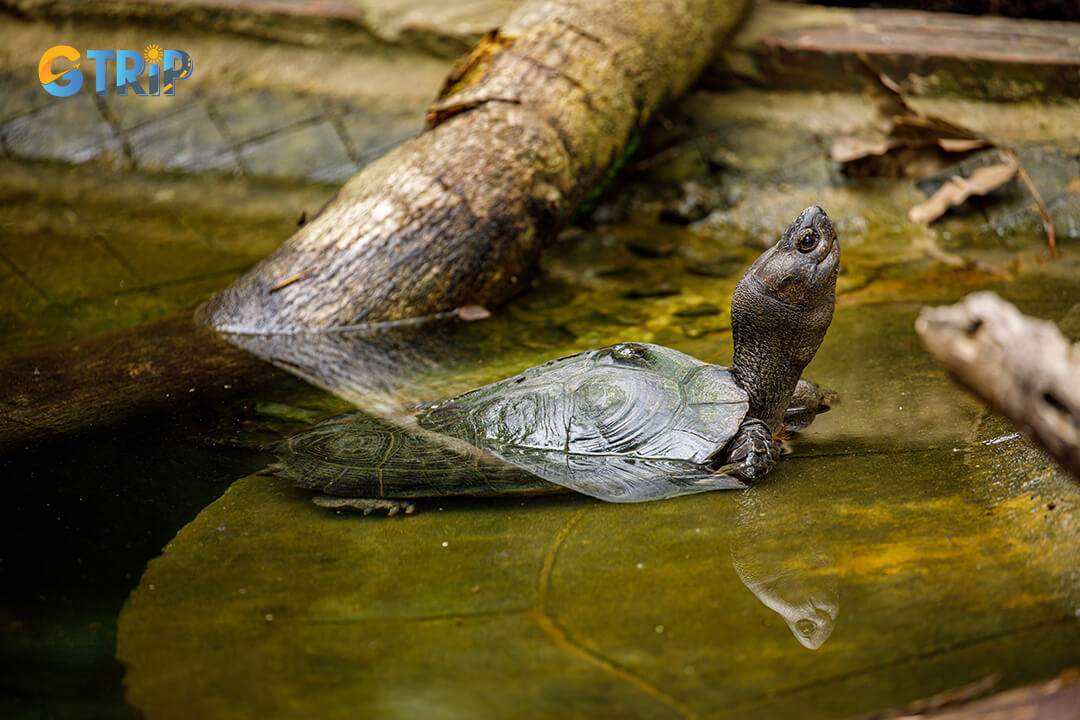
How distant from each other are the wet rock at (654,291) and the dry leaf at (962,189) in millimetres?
1456

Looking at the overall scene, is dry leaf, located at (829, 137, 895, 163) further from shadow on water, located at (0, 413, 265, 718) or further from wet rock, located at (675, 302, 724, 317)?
shadow on water, located at (0, 413, 265, 718)

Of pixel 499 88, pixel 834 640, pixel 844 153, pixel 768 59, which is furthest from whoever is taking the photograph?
pixel 768 59

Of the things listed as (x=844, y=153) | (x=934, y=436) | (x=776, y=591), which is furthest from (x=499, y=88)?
(x=776, y=591)

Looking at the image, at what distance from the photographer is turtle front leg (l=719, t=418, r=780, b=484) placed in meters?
2.54

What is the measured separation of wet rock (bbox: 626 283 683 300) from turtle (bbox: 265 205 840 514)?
131 cm

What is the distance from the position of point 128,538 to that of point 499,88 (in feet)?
9.29

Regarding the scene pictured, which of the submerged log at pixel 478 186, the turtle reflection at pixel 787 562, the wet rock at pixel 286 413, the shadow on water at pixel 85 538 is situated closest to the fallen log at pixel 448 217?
the submerged log at pixel 478 186

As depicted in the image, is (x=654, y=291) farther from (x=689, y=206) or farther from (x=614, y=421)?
(x=614, y=421)

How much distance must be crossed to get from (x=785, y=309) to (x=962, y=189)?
8.20ft

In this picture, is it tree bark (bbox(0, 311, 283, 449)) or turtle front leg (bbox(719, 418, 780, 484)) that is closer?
turtle front leg (bbox(719, 418, 780, 484))

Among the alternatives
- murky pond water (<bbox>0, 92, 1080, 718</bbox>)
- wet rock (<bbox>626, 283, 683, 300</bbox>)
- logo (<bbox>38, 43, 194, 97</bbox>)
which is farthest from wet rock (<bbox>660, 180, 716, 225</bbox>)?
logo (<bbox>38, 43, 194, 97</bbox>)

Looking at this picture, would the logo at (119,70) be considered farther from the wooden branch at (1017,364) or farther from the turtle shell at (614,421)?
the wooden branch at (1017,364)

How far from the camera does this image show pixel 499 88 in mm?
4379

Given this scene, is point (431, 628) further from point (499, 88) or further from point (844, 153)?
point (844, 153)
